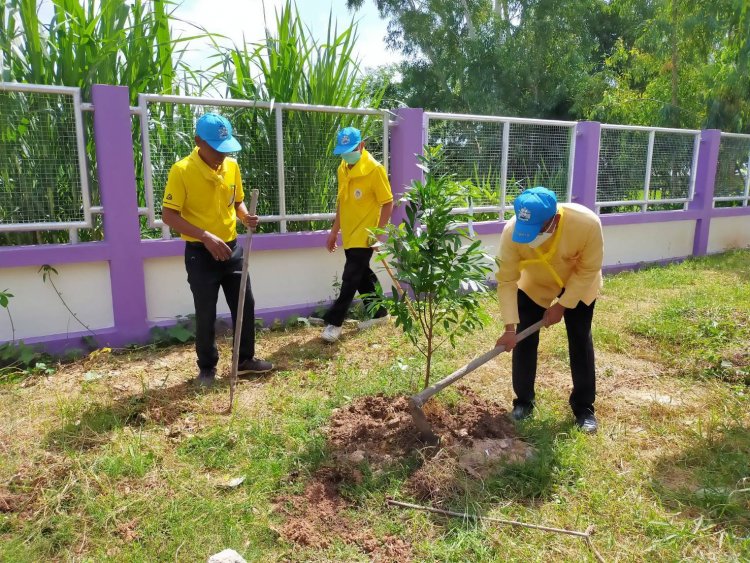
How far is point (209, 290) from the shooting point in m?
3.83

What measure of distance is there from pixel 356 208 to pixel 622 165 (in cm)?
491

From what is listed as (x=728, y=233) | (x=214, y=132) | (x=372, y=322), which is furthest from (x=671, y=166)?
(x=214, y=132)

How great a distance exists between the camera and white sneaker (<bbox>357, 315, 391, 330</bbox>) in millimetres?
5361

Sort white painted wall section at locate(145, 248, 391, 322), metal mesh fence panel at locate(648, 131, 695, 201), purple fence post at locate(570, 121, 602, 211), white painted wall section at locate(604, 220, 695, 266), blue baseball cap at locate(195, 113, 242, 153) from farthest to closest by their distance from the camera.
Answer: metal mesh fence panel at locate(648, 131, 695, 201), white painted wall section at locate(604, 220, 695, 266), purple fence post at locate(570, 121, 602, 211), white painted wall section at locate(145, 248, 391, 322), blue baseball cap at locate(195, 113, 242, 153)

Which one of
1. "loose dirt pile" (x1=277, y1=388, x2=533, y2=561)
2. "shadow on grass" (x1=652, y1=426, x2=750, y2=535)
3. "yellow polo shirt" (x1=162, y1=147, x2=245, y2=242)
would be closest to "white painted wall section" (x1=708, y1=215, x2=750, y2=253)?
"shadow on grass" (x1=652, y1=426, x2=750, y2=535)

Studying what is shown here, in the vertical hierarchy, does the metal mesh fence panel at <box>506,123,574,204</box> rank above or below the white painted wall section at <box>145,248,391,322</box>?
above

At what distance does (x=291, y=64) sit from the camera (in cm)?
539

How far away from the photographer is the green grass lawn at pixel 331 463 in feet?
7.89

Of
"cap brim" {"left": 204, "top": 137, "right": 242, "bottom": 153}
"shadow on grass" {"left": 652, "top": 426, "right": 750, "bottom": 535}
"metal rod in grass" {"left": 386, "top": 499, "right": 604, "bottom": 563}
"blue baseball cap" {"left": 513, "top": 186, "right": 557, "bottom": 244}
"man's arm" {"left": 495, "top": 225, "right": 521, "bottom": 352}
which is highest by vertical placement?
"cap brim" {"left": 204, "top": 137, "right": 242, "bottom": 153}

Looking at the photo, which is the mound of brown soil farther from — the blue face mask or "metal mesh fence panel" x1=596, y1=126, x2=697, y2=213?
"metal mesh fence panel" x1=596, y1=126, x2=697, y2=213

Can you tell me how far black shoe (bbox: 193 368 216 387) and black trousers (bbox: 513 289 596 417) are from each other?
2052 mm

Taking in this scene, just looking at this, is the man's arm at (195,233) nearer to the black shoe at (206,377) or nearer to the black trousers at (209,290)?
the black trousers at (209,290)

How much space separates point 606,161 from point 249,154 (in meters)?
5.06

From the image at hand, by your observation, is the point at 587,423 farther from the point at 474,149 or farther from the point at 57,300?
the point at 474,149
